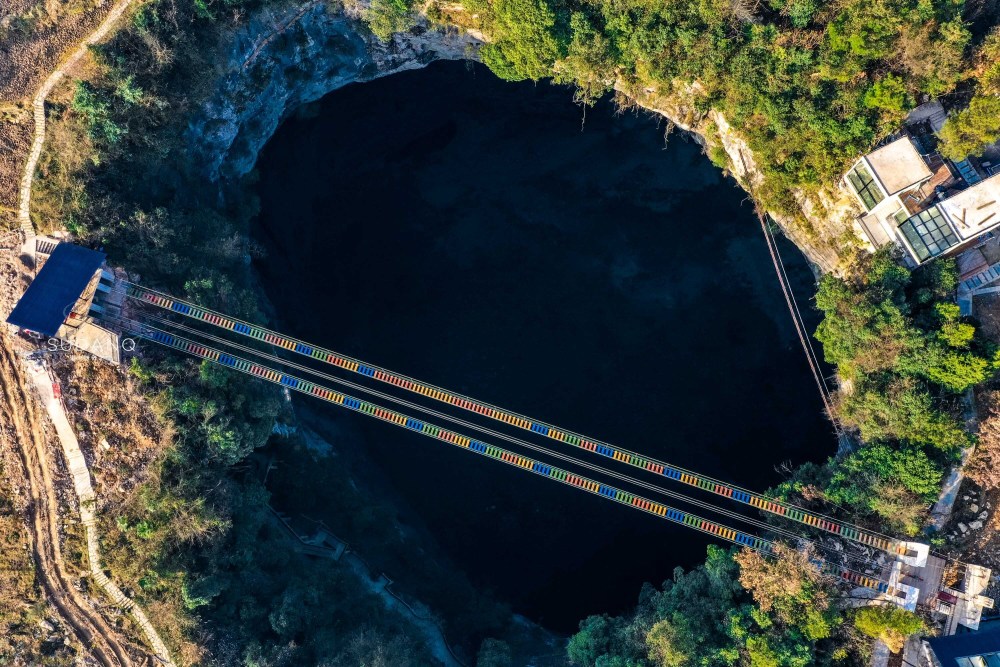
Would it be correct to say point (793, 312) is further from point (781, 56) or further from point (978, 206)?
point (781, 56)

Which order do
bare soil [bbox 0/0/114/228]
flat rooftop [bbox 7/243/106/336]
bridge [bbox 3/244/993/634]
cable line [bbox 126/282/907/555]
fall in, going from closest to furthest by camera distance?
flat rooftop [bbox 7/243/106/336]
bridge [bbox 3/244/993/634]
bare soil [bbox 0/0/114/228]
cable line [bbox 126/282/907/555]

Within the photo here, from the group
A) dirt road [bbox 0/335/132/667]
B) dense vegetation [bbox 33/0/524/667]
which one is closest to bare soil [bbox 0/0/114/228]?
dense vegetation [bbox 33/0/524/667]

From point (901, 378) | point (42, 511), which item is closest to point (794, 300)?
point (901, 378)

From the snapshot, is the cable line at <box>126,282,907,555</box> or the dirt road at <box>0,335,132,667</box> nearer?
the dirt road at <box>0,335,132,667</box>

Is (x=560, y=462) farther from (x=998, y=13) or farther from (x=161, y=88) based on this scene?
(x=998, y=13)

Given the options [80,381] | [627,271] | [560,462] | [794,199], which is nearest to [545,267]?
[627,271]

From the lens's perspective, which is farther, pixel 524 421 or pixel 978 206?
pixel 524 421

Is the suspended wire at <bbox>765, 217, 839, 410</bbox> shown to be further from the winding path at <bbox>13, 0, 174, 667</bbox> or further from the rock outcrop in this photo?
the winding path at <bbox>13, 0, 174, 667</bbox>

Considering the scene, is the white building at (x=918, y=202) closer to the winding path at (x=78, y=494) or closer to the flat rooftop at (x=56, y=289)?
the flat rooftop at (x=56, y=289)
